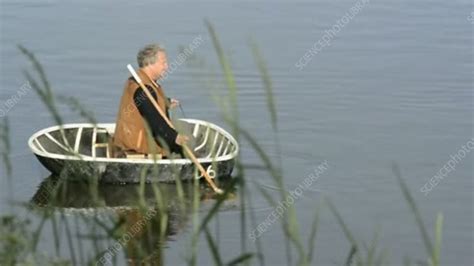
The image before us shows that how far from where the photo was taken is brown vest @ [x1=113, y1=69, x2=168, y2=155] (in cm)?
1454

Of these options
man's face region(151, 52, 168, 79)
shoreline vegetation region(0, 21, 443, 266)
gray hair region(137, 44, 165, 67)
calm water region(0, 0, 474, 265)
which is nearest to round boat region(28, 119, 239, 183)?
calm water region(0, 0, 474, 265)

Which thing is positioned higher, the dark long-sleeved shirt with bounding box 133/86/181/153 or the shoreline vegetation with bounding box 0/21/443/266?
the dark long-sleeved shirt with bounding box 133/86/181/153

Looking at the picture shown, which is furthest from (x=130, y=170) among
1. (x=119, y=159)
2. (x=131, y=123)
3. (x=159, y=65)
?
(x=159, y=65)

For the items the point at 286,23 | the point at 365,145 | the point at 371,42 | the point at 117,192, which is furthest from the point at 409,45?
the point at 117,192

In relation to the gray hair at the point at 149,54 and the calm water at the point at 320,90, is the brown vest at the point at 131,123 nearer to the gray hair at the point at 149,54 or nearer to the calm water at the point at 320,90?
the gray hair at the point at 149,54

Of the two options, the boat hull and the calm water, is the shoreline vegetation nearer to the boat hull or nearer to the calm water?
the calm water

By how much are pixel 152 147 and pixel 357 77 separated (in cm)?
1498

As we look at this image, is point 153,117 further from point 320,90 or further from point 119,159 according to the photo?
point 320,90

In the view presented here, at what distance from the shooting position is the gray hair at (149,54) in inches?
559

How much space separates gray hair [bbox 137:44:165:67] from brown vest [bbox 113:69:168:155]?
0.15 m

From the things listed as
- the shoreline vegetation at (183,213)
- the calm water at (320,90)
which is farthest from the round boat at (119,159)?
the shoreline vegetation at (183,213)

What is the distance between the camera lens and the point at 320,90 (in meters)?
20.1

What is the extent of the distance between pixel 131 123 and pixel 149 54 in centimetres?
102

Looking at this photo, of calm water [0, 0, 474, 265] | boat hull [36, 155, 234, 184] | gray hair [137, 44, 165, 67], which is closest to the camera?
gray hair [137, 44, 165, 67]
